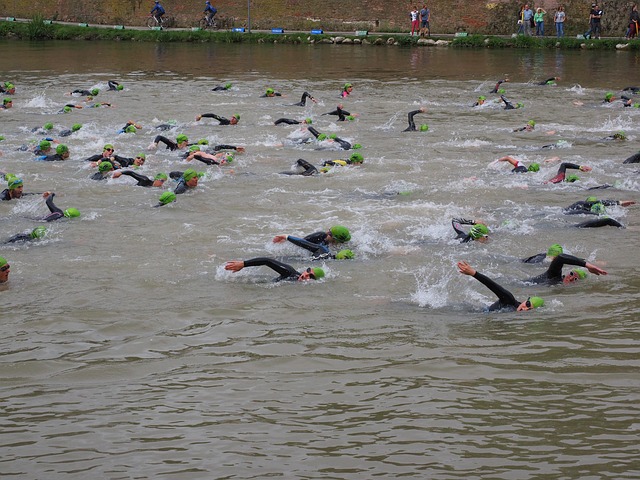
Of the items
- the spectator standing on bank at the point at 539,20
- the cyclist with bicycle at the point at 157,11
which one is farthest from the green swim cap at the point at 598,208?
the cyclist with bicycle at the point at 157,11

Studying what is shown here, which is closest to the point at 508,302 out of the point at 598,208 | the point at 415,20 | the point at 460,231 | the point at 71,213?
the point at 460,231

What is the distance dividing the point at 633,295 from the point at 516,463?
17.4 feet

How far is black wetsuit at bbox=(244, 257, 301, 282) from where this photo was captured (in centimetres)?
1273

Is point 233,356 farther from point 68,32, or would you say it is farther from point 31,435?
point 68,32

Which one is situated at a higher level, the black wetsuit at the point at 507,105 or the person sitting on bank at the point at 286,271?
the black wetsuit at the point at 507,105

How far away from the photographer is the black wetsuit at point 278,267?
12.7m

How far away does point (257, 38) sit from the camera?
158 feet

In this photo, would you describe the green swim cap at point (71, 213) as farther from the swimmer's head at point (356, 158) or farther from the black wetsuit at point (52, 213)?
the swimmer's head at point (356, 158)

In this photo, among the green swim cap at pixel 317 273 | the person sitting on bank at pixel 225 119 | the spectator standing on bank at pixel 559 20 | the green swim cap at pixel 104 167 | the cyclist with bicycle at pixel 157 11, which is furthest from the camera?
the cyclist with bicycle at pixel 157 11

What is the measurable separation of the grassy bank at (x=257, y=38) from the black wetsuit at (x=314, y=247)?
3250cm

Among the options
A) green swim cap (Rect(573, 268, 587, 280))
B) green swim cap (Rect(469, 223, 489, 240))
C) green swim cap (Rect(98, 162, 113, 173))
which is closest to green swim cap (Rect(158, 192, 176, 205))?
green swim cap (Rect(98, 162, 113, 173))

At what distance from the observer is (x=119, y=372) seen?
990cm

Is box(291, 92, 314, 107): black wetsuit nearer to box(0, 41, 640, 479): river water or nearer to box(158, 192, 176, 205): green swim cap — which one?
box(0, 41, 640, 479): river water

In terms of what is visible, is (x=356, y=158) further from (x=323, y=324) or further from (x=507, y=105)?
(x=323, y=324)
